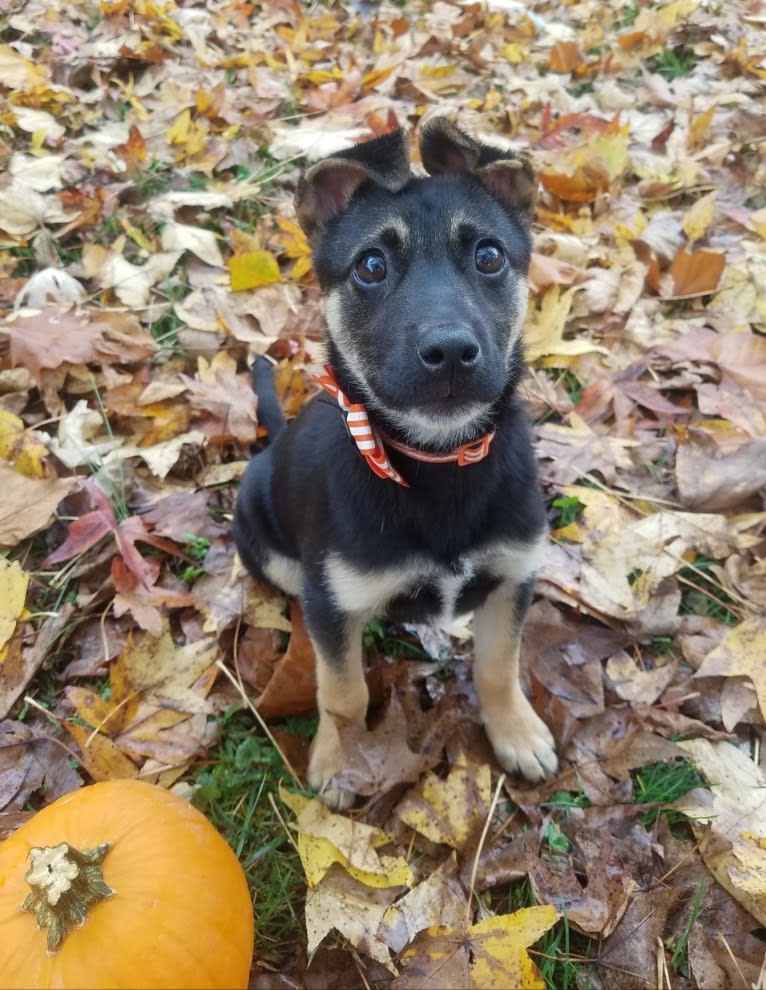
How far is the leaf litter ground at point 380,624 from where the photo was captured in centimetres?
231

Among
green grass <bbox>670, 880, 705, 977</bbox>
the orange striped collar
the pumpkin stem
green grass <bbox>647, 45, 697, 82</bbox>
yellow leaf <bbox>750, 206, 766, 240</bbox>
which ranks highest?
green grass <bbox>647, 45, 697, 82</bbox>

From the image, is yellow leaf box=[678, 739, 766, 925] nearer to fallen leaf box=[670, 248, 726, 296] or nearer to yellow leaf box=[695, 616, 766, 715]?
yellow leaf box=[695, 616, 766, 715]

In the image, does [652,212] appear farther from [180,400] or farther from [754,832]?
[754,832]

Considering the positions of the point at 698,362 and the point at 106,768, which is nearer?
the point at 106,768

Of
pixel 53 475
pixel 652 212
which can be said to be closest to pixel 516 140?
pixel 652 212

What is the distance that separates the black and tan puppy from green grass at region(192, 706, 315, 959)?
0.21 meters

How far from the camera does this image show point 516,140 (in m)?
5.43

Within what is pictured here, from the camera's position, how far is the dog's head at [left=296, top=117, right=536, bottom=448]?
2.12 metres

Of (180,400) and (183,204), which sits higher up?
(183,204)

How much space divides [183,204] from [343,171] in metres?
2.78

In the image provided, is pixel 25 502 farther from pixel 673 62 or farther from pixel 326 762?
pixel 673 62

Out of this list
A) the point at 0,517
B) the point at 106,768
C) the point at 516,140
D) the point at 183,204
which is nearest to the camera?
the point at 106,768

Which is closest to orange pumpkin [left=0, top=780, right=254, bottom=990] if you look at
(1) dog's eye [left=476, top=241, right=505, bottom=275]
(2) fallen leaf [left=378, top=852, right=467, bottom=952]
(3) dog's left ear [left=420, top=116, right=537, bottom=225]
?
(2) fallen leaf [left=378, top=852, right=467, bottom=952]

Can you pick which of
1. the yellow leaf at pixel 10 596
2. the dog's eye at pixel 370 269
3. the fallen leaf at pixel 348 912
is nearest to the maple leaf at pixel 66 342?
the yellow leaf at pixel 10 596
